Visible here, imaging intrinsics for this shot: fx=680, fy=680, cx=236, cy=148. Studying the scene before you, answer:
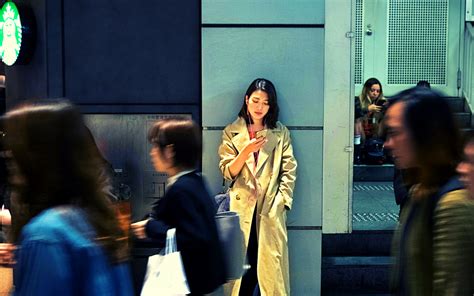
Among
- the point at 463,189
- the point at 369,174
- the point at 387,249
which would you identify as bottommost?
the point at 387,249

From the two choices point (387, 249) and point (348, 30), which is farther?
point (387, 249)

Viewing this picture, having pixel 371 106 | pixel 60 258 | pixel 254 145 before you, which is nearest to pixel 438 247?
pixel 60 258

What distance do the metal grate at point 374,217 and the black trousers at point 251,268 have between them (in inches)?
79.8

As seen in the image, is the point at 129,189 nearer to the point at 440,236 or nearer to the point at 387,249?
the point at 387,249

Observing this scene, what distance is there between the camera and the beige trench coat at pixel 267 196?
516 centimetres

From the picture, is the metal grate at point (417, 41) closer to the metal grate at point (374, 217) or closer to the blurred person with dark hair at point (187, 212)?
the metal grate at point (374, 217)

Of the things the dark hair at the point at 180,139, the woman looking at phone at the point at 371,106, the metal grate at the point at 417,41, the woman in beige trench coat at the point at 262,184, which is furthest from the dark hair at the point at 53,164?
the metal grate at the point at 417,41

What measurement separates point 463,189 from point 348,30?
12.0ft

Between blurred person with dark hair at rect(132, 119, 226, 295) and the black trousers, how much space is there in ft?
6.68

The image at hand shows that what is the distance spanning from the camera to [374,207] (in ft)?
25.2

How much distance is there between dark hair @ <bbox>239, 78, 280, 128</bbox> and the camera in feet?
17.1

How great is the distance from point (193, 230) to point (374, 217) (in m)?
4.47

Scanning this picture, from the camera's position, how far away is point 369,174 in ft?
28.6

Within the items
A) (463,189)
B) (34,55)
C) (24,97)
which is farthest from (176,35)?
(463,189)
